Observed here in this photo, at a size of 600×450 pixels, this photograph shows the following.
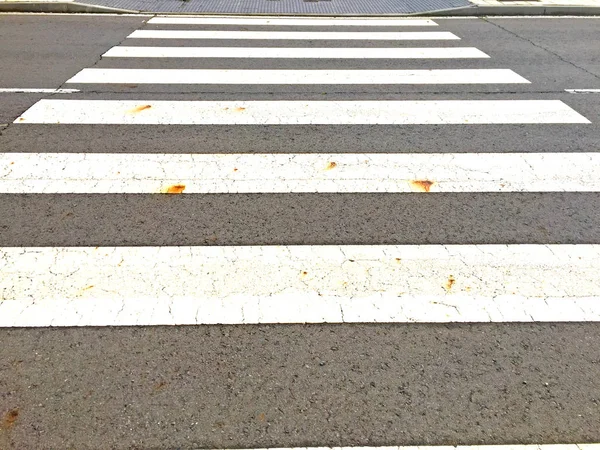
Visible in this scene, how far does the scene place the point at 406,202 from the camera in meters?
5.04

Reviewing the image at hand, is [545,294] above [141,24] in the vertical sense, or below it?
below

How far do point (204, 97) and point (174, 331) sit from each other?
4.26m

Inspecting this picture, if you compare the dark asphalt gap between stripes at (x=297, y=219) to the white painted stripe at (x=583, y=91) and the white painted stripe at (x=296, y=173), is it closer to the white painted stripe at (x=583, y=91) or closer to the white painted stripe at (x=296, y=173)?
the white painted stripe at (x=296, y=173)

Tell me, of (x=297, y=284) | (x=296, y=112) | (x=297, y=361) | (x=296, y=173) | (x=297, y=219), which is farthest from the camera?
(x=296, y=112)

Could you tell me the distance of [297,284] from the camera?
403 centimetres

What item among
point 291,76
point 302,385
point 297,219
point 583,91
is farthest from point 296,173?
point 583,91

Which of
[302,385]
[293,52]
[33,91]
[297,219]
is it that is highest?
[33,91]

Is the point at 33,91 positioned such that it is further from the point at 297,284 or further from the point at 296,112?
the point at 297,284

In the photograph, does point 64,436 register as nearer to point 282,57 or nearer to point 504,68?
point 282,57

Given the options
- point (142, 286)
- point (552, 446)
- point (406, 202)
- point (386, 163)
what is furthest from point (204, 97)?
point (552, 446)

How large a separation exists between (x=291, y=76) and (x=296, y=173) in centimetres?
302

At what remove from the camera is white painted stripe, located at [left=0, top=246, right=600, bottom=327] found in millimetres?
3746

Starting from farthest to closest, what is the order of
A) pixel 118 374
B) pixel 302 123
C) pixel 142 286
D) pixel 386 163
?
pixel 302 123, pixel 386 163, pixel 142 286, pixel 118 374

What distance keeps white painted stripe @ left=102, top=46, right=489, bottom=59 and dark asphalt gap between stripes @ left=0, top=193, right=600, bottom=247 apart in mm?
4462
